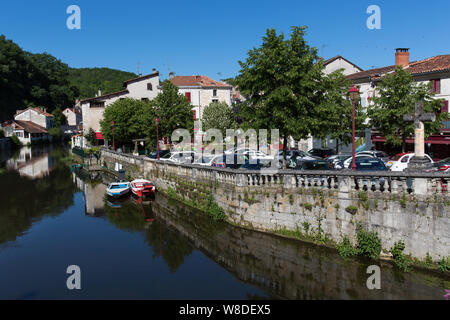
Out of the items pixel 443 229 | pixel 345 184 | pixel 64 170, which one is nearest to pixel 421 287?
pixel 443 229

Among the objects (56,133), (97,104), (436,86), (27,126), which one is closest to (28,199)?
(97,104)

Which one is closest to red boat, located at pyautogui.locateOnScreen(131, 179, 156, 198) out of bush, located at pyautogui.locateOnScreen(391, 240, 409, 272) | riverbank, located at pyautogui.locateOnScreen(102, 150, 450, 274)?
riverbank, located at pyautogui.locateOnScreen(102, 150, 450, 274)

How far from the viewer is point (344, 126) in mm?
28453

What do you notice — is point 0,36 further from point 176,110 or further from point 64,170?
point 176,110

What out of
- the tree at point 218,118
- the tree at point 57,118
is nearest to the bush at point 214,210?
the tree at point 218,118

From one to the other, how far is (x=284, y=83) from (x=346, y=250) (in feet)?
31.5

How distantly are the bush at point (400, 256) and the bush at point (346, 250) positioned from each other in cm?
126

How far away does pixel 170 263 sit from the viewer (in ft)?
44.9

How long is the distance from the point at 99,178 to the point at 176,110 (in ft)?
34.0

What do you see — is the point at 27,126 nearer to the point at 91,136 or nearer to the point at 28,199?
the point at 91,136

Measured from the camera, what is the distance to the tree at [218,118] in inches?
1548

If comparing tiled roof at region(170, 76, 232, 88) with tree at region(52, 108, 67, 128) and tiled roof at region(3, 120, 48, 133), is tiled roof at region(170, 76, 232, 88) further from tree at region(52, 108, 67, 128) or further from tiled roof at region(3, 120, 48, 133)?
tree at region(52, 108, 67, 128)

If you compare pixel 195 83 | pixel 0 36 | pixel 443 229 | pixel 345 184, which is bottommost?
pixel 443 229

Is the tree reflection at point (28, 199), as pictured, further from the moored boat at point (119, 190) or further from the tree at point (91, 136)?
the tree at point (91, 136)
